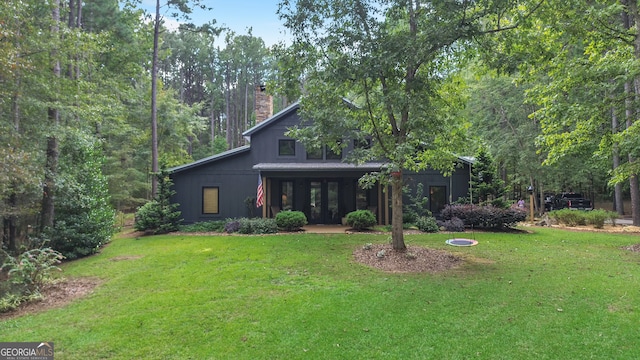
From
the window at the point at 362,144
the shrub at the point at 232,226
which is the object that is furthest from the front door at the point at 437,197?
the shrub at the point at 232,226

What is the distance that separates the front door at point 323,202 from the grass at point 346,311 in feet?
21.9

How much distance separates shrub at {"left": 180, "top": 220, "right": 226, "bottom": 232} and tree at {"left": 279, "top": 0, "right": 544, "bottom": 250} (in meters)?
6.86

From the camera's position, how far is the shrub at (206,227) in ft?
43.0

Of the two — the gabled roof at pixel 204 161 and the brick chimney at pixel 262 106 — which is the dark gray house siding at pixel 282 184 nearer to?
the gabled roof at pixel 204 161

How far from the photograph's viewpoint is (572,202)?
2047 cm

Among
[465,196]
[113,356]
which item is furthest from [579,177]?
[113,356]

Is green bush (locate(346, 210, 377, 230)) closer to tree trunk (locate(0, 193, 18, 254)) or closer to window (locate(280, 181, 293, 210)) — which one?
window (locate(280, 181, 293, 210))

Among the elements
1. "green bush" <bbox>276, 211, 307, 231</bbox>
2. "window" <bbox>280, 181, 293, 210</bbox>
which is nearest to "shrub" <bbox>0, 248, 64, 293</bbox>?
"green bush" <bbox>276, 211, 307, 231</bbox>

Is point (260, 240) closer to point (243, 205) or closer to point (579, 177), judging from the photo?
point (243, 205)

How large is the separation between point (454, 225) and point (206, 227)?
30.5ft

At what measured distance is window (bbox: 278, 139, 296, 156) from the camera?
14.6 m

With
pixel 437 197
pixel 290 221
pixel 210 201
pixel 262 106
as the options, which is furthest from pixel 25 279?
pixel 437 197

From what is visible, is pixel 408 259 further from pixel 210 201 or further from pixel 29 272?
pixel 210 201

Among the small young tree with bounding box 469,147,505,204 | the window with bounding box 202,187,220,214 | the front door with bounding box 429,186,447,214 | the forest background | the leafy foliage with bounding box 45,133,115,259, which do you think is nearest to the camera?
the forest background
